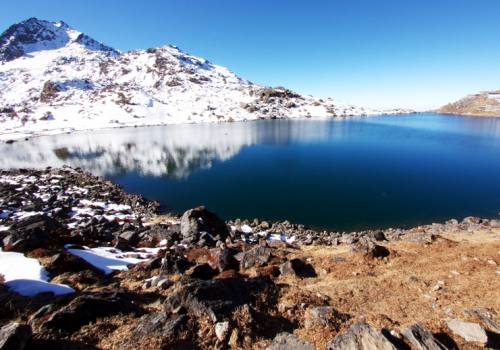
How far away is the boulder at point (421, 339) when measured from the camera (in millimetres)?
8219

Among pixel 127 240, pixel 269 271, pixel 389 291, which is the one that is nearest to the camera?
pixel 389 291

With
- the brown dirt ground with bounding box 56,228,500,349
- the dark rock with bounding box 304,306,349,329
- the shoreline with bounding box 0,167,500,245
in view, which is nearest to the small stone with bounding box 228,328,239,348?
the brown dirt ground with bounding box 56,228,500,349

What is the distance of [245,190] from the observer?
44.4m

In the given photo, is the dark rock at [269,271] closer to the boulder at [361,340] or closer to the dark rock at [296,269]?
the dark rock at [296,269]

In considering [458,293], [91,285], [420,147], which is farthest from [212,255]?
[420,147]

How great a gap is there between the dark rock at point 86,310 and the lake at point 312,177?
25.1 meters

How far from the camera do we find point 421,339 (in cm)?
848

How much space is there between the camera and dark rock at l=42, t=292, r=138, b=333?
27.2 ft

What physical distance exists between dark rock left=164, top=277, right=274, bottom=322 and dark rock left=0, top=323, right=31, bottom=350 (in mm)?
4105

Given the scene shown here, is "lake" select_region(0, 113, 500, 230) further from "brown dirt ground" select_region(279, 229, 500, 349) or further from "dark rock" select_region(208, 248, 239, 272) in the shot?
"dark rock" select_region(208, 248, 239, 272)

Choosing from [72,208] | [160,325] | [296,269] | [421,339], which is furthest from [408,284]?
[72,208]

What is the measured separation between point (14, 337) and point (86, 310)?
249cm

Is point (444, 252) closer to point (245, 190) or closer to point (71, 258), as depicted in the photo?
point (71, 258)

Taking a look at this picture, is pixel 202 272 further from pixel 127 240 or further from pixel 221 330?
pixel 127 240
